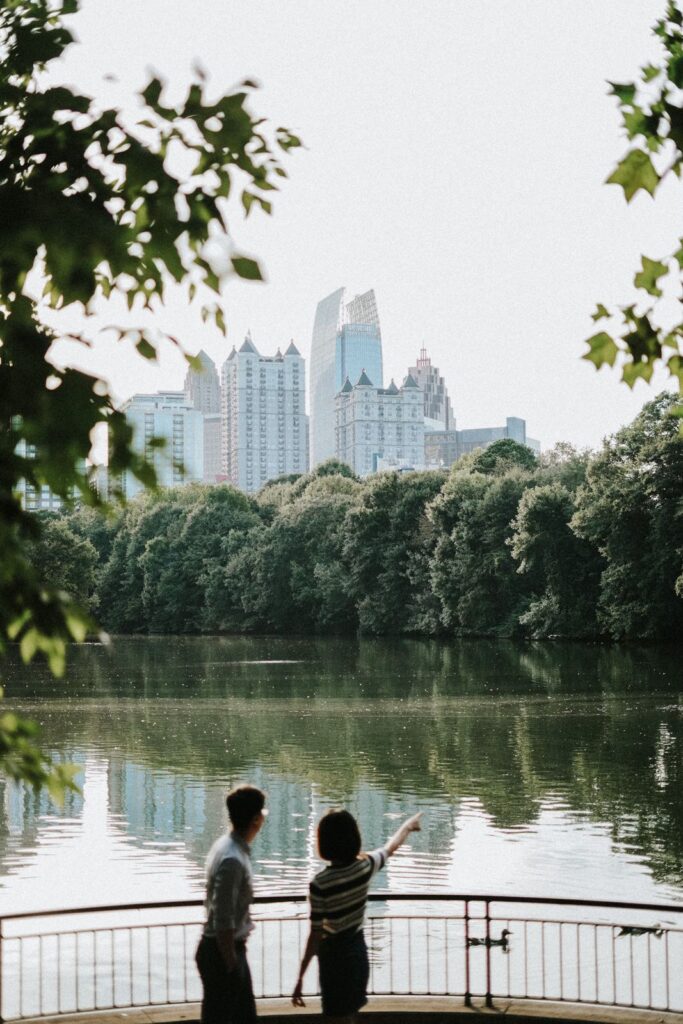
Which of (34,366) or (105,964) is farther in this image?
(105,964)

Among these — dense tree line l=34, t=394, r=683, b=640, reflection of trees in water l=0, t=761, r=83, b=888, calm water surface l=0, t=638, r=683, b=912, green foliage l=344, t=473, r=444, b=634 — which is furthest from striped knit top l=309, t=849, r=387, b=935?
green foliage l=344, t=473, r=444, b=634

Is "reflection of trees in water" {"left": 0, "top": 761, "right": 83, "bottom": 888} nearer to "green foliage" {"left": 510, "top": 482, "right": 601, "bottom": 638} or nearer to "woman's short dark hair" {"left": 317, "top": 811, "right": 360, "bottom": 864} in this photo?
"woman's short dark hair" {"left": 317, "top": 811, "right": 360, "bottom": 864}

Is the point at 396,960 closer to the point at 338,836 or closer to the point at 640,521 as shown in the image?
the point at 338,836

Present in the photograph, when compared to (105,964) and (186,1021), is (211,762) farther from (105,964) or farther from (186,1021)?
(186,1021)

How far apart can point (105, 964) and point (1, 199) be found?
14.7m

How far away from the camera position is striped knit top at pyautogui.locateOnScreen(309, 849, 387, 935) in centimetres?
661

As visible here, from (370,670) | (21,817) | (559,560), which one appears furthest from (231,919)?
(559,560)

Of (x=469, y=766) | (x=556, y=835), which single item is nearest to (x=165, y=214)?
(x=556, y=835)

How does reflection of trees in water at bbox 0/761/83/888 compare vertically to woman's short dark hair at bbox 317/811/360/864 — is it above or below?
below

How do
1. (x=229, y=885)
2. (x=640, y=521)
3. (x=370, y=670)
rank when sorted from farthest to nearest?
(x=640, y=521) < (x=370, y=670) < (x=229, y=885)

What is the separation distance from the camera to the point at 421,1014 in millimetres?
8594

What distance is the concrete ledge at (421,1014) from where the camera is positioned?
8562mm

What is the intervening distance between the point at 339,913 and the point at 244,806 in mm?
701

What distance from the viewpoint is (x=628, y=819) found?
25781mm
